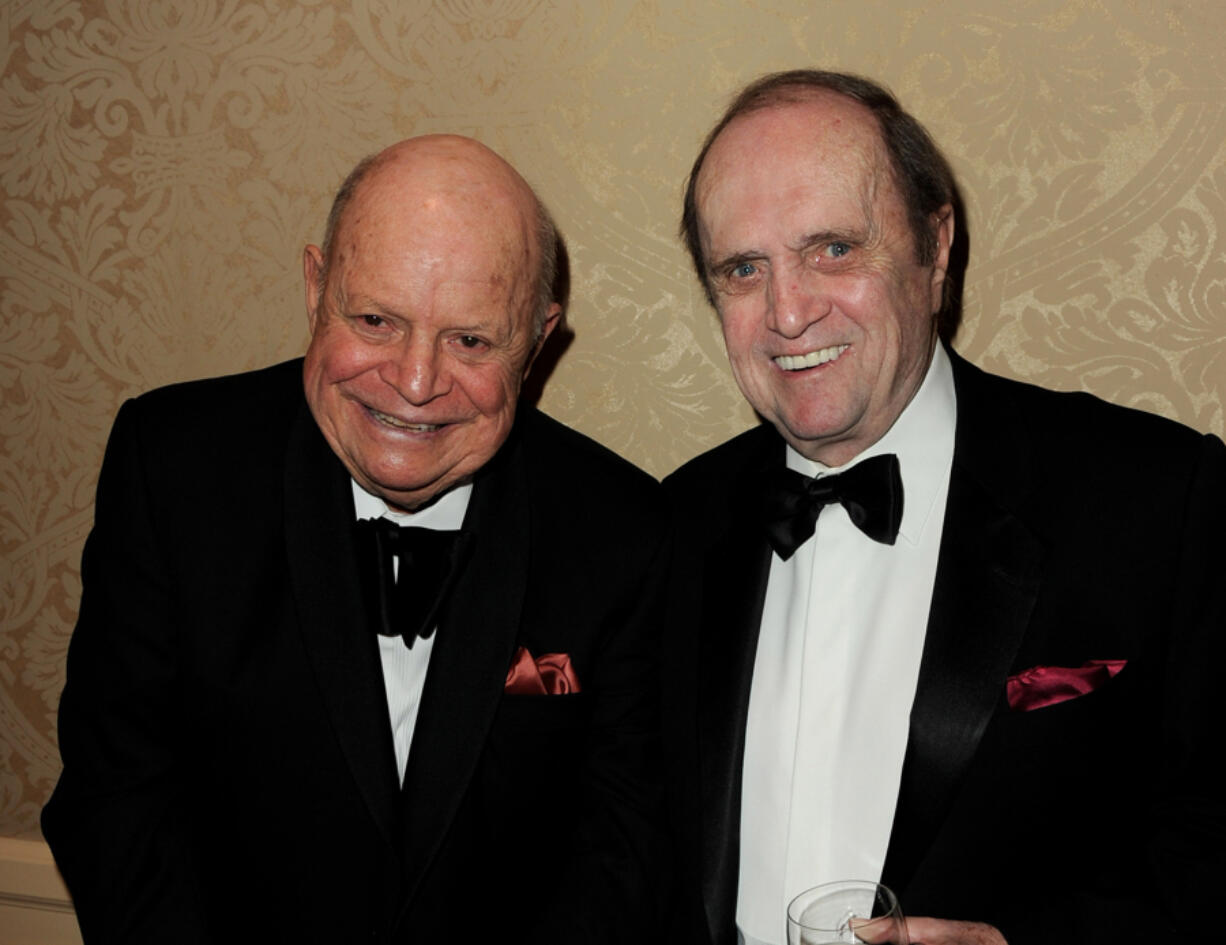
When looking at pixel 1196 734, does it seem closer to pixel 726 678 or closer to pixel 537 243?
pixel 726 678

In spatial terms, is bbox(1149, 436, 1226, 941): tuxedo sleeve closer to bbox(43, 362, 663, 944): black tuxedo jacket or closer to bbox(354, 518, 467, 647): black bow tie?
bbox(43, 362, 663, 944): black tuxedo jacket

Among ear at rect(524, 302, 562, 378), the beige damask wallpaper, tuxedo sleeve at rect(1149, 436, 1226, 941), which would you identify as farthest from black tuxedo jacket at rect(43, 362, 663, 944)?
tuxedo sleeve at rect(1149, 436, 1226, 941)

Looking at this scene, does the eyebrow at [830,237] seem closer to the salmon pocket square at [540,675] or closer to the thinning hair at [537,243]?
the thinning hair at [537,243]

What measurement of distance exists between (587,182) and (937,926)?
167cm

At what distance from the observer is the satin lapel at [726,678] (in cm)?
234

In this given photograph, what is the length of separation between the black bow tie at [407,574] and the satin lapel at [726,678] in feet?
1.64

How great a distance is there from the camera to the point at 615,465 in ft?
8.45

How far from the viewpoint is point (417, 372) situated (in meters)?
2.15

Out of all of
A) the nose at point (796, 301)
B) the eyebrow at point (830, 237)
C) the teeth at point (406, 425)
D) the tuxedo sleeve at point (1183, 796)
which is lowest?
the tuxedo sleeve at point (1183, 796)

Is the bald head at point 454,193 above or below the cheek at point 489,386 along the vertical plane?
above

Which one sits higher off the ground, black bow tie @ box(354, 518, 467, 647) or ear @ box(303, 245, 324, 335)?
ear @ box(303, 245, 324, 335)

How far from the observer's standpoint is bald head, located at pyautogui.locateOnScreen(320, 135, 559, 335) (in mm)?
2201

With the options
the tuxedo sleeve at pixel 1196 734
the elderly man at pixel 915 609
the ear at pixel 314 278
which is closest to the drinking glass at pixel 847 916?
the elderly man at pixel 915 609

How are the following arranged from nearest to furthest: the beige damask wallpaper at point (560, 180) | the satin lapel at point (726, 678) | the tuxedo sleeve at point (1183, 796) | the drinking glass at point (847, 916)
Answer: the drinking glass at point (847, 916) < the tuxedo sleeve at point (1183, 796) < the satin lapel at point (726, 678) < the beige damask wallpaper at point (560, 180)
